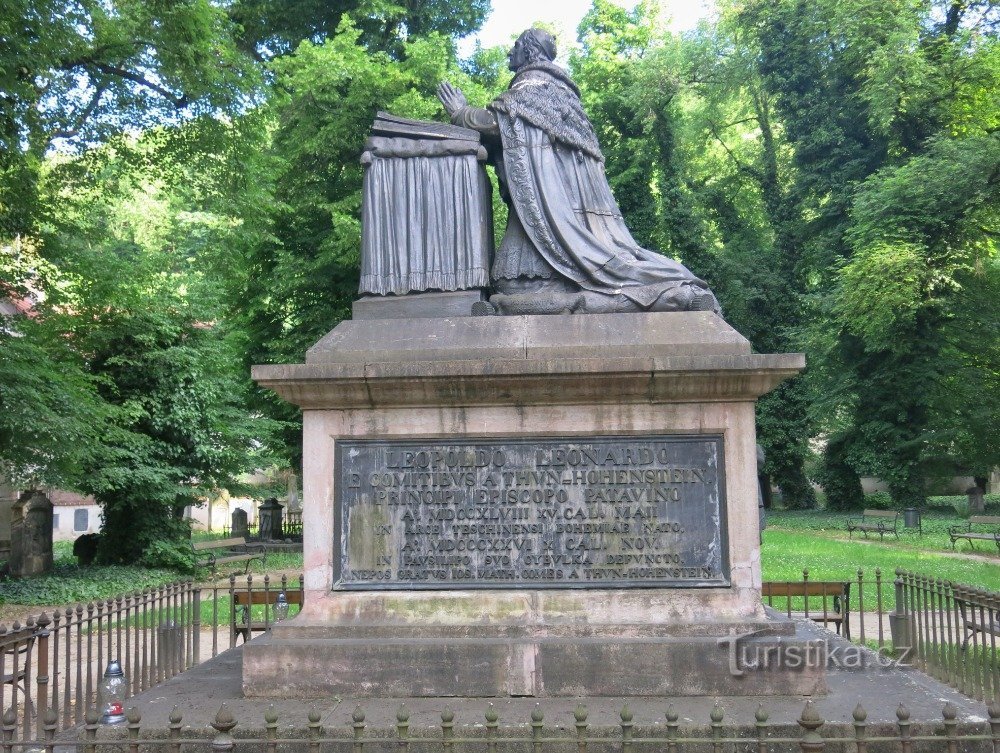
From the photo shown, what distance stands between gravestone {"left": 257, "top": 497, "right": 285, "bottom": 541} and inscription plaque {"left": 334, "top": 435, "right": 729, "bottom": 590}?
23.8 metres

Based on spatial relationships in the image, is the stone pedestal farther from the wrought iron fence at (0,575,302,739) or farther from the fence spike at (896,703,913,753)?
the wrought iron fence at (0,575,302,739)

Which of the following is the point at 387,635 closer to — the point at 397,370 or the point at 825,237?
the point at 397,370

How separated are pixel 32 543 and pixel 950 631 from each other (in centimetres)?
1901

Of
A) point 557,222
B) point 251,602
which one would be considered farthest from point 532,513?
point 251,602

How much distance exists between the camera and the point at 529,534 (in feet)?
21.6

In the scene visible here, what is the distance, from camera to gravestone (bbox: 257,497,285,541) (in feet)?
97.9

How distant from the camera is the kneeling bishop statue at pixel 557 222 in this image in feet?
23.0

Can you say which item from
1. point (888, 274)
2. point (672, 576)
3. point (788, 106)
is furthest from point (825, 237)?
point (672, 576)

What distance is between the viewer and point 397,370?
641 cm

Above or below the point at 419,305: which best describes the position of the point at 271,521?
below

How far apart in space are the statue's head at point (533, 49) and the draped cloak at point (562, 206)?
0.15 metres

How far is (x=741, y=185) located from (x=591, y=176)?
3759 cm

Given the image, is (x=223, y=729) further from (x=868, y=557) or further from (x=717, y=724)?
A: (x=868, y=557)

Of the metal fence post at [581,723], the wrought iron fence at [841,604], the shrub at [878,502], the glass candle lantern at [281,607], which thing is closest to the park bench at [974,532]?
the wrought iron fence at [841,604]
